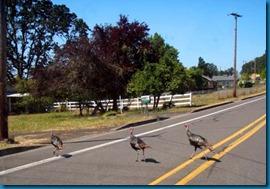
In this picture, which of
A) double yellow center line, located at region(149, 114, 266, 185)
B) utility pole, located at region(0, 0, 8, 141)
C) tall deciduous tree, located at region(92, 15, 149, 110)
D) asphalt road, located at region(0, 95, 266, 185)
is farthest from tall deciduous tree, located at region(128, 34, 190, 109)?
utility pole, located at region(0, 0, 8, 141)

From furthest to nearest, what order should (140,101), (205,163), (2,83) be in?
1. (140,101)
2. (2,83)
3. (205,163)

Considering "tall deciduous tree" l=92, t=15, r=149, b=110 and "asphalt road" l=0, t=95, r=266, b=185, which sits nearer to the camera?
"asphalt road" l=0, t=95, r=266, b=185

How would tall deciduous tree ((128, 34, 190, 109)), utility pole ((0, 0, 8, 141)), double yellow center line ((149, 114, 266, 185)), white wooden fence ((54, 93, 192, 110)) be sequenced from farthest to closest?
1. white wooden fence ((54, 93, 192, 110))
2. tall deciduous tree ((128, 34, 190, 109))
3. utility pole ((0, 0, 8, 141))
4. double yellow center line ((149, 114, 266, 185))

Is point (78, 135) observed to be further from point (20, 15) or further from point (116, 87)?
point (20, 15)

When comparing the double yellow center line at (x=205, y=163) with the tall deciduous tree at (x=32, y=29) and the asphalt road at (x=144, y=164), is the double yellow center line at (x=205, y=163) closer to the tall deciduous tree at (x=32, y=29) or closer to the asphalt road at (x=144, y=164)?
the asphalt road at (x=144, y=164)

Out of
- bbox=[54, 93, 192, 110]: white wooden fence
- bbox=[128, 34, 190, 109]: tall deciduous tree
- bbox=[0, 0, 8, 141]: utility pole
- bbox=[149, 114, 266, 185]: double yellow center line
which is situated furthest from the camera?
bbox=[54, 93, 192, 110]: white wooden fence

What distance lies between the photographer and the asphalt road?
717 cm

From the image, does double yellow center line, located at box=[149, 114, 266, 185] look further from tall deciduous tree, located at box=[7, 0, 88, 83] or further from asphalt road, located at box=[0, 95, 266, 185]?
tall deciduous tree, located at box=[7, 0, 88, 83]

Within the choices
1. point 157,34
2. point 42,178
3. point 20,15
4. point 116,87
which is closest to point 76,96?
point 116,87

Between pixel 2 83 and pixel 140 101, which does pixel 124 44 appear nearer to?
pixel 140 101

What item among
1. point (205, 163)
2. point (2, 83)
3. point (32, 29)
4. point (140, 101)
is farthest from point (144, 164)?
point (32, 29)

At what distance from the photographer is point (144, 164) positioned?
27.6 feet

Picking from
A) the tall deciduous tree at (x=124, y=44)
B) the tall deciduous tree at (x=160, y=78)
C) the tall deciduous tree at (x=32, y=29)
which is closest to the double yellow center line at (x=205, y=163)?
the tall deciduous tree at (x=160, y=78)

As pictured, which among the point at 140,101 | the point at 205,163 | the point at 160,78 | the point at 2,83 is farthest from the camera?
the point at 140,101
